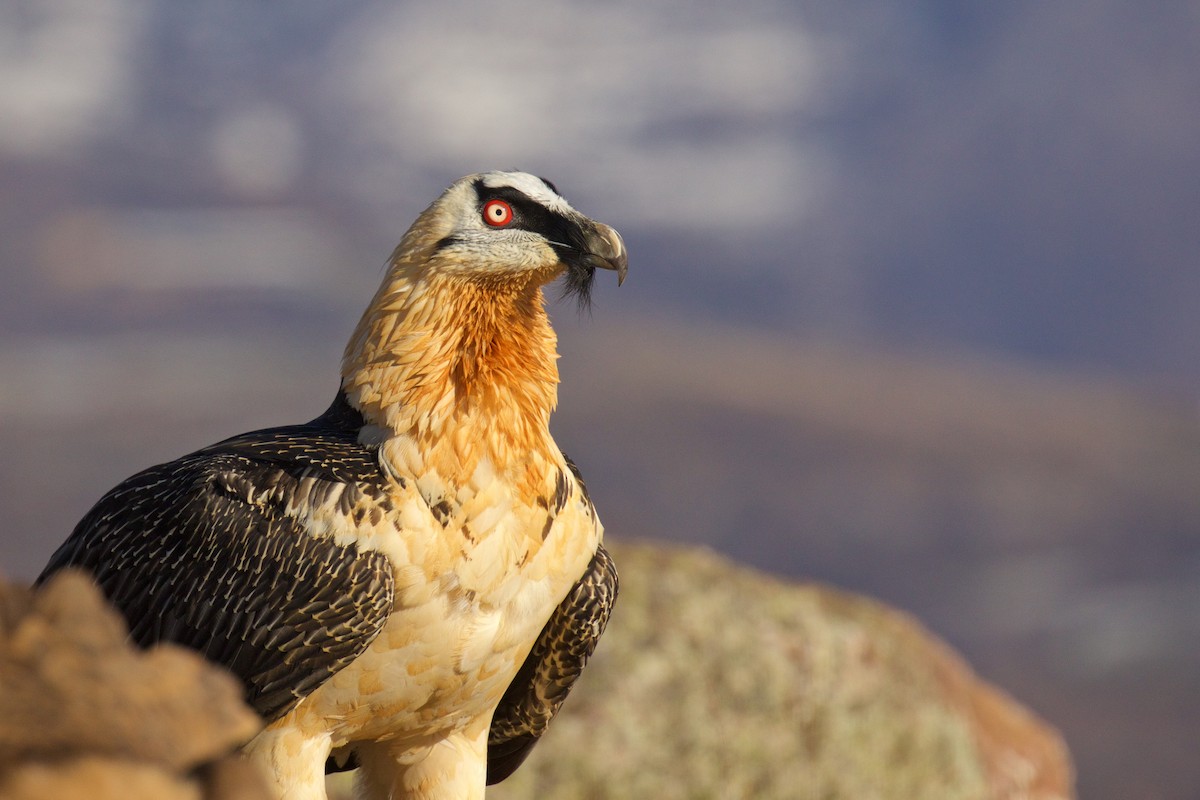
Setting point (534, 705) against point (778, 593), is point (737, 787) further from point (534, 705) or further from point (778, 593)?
point (534, 705)

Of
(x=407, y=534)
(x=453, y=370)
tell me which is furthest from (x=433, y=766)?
(x=453, y=370)

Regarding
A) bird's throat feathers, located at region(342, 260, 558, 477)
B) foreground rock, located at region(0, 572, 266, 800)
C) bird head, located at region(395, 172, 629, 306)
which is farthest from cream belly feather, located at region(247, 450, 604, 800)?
foreground rock, located at region(0, 572, 266, 800)

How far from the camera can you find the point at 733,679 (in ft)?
30.2

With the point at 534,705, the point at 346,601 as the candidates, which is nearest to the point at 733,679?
the point at 534,705

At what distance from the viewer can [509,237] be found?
5.13 metres

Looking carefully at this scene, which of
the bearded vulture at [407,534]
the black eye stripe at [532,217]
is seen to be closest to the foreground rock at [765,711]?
the bearded vulture at [407,534]

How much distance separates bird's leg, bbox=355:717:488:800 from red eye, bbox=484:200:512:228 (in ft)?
6.11

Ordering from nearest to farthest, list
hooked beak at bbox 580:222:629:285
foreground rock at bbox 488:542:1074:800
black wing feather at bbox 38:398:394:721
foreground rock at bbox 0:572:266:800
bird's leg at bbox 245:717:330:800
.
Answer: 1. foreground rock at bbox 0:572:266:800
2. black wing feather at bbox 38:398:394:721
3. bird's leg at bbox 245:717:330:800
4. hooked beak at bbox 580:222:629:285
5. foreground rock at bbox 488:542:1074:800

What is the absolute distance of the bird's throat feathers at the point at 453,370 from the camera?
4977 millimetres

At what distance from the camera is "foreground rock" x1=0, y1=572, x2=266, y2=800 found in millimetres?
2604

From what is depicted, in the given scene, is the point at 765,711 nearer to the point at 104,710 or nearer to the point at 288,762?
the point at 288,762

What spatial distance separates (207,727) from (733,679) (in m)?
6.75

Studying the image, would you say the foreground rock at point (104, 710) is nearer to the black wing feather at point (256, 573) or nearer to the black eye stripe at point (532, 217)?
the black wing feather at point (256, 573)

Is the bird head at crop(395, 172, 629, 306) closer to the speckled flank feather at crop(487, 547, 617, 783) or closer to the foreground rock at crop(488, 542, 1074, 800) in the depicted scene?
the speckled flank feather at crop(487, 547, 617, 783)
